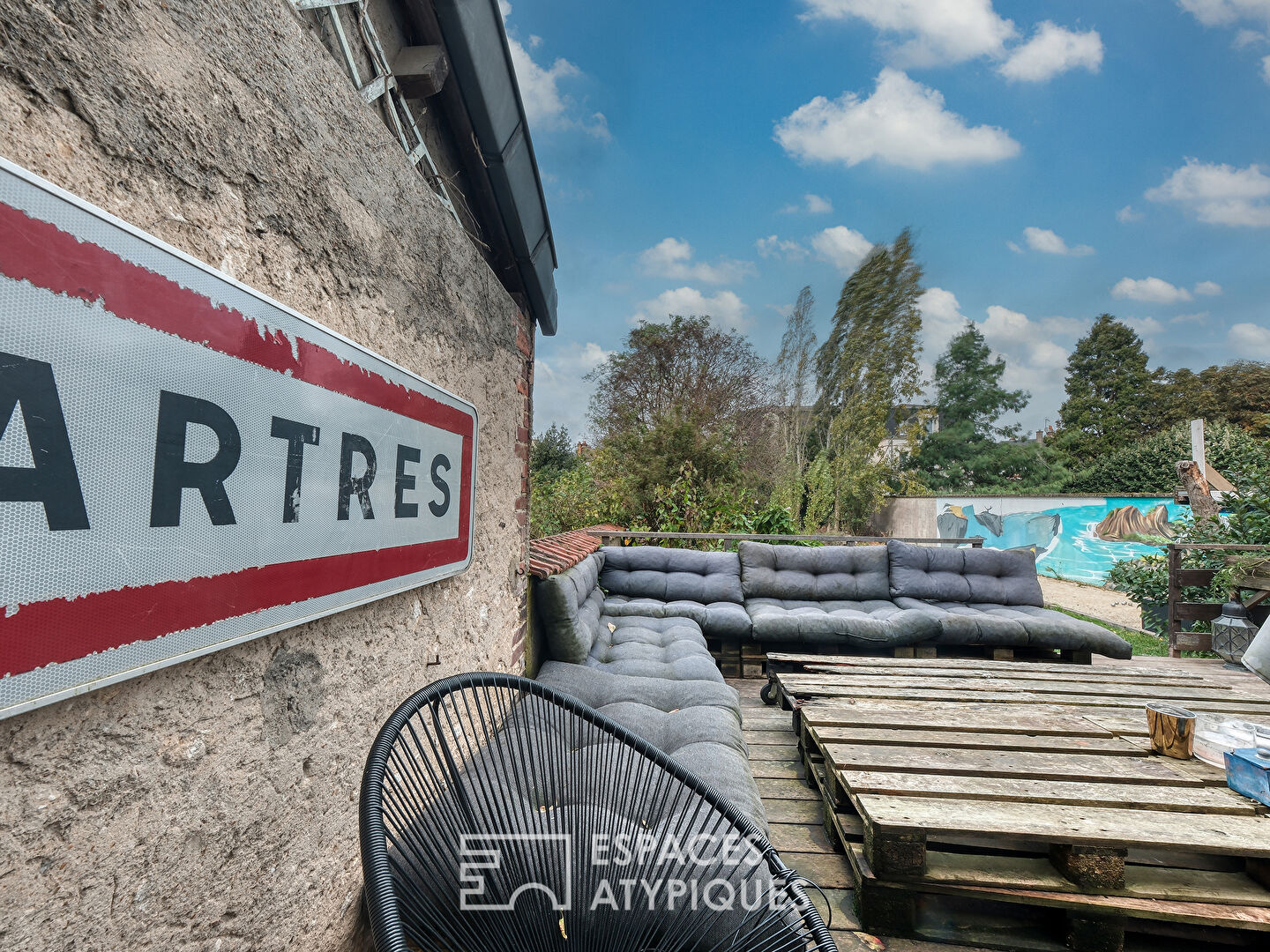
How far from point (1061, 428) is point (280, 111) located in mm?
23043

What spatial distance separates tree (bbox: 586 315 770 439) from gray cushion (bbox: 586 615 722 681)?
6.52 metres

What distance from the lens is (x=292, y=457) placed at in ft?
2.40

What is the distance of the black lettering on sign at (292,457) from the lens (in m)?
0.71

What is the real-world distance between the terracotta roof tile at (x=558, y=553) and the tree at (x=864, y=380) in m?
6.67

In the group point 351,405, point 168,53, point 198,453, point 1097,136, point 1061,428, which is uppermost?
point 1097,136

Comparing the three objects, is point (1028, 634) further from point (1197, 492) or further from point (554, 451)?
point (554, 451)

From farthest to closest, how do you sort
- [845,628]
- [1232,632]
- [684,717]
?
1. [1232,632]
2. [845,628]
3. [684,717]

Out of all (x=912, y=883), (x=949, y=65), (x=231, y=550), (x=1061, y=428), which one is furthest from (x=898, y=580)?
(x=949, y=65)

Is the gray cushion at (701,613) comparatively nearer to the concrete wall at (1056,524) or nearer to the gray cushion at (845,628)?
the gray cushion at (845,628)

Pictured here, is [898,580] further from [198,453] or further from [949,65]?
[949,65]

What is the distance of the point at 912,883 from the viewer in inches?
52.1

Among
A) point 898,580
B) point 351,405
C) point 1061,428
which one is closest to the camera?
point 351,405

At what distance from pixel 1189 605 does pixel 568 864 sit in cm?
620

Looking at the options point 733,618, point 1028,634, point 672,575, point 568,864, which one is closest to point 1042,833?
point 568,864
